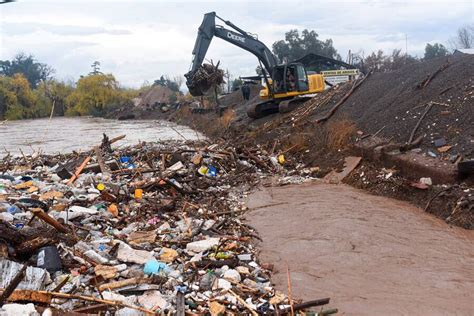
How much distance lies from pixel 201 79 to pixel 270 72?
4.81m

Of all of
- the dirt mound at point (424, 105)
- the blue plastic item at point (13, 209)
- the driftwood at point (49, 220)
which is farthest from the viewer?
the dirt mound at point (424, 105)

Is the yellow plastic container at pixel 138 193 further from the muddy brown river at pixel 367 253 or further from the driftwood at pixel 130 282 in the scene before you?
the driftwood at pixel 130 282

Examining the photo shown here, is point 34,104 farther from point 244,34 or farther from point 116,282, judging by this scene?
point 116,282

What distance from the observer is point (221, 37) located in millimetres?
18188

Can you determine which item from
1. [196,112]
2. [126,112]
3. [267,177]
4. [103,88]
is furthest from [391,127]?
[103,88]

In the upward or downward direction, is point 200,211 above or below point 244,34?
below

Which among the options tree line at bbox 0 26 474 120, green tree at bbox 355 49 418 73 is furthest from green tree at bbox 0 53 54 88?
green tree at bbox 355 49 418 73

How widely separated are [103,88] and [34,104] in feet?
28.7

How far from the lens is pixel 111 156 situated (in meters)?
12.1

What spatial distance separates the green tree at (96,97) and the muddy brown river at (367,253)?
49836 mm

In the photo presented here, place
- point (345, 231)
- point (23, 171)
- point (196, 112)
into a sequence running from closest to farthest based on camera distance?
1. point (345, 231)
2. point (23, 171)
3. point (196, 112)

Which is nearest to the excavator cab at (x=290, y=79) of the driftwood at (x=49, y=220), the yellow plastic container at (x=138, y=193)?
the yellow plastic container at (x=138, y=193)

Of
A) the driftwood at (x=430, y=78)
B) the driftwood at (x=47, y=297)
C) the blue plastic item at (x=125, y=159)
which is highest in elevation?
the driftwood at (x=430, y=78)

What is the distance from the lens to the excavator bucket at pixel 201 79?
1583cm
